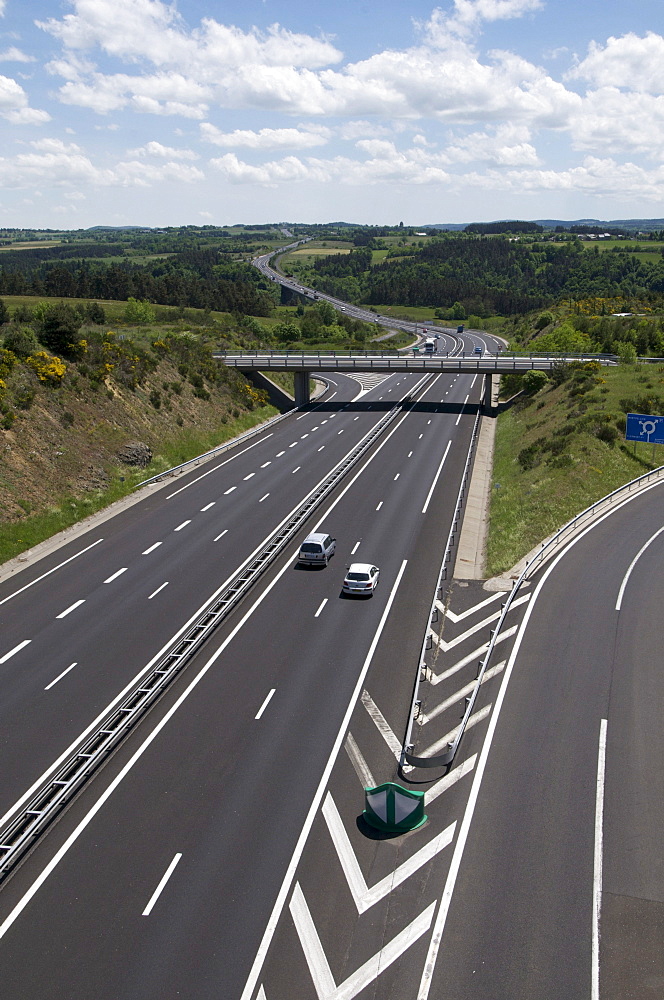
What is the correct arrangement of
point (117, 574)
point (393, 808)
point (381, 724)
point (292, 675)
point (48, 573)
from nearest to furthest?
1. point (393, 808)
2. point (381, 724)
3. point (292, 675)
4. point (117, 574)
5. point (48, 573)

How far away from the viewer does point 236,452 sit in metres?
65.9

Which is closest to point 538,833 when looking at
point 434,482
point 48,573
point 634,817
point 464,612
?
point 634,817

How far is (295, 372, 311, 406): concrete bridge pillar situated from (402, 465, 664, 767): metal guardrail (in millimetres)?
43512

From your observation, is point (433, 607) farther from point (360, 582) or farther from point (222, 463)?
point (222, 463)

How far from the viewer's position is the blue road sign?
2124 inches

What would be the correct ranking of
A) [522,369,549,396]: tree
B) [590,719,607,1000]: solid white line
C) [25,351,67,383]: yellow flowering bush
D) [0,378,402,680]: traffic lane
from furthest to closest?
[522,369,549,396]: tree < [25,351,67,383]: yellow flowering bush < [0,378,402,680]: traffic lane < [590,719,607,1000]: solid white line

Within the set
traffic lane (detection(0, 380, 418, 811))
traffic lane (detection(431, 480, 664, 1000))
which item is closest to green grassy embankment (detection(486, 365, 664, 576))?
traffic lane (detection(431, 480, 664, 1000))

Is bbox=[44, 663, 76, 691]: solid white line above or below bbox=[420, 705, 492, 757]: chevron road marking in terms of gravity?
above

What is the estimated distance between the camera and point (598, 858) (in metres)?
19.2

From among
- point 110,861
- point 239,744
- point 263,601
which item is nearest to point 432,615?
point 263,601

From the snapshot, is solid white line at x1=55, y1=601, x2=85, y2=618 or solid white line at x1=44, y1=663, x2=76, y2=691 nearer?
solid white line at x1=44, y1=663, x2=76, y2=691

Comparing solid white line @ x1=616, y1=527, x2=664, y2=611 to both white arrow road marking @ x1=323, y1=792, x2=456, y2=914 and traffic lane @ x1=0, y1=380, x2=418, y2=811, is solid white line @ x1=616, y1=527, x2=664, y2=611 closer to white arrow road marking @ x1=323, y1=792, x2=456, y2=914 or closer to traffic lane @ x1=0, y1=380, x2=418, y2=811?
white arrow road marking @ x1=323, y1=792, x2=456, y2=914

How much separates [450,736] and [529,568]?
13794mm

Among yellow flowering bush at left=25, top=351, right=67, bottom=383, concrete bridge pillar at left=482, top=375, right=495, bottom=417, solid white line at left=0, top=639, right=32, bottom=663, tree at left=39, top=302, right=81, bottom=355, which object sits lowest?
concrete bridge pillar at left=482, top=375, right=495, bottom=417
